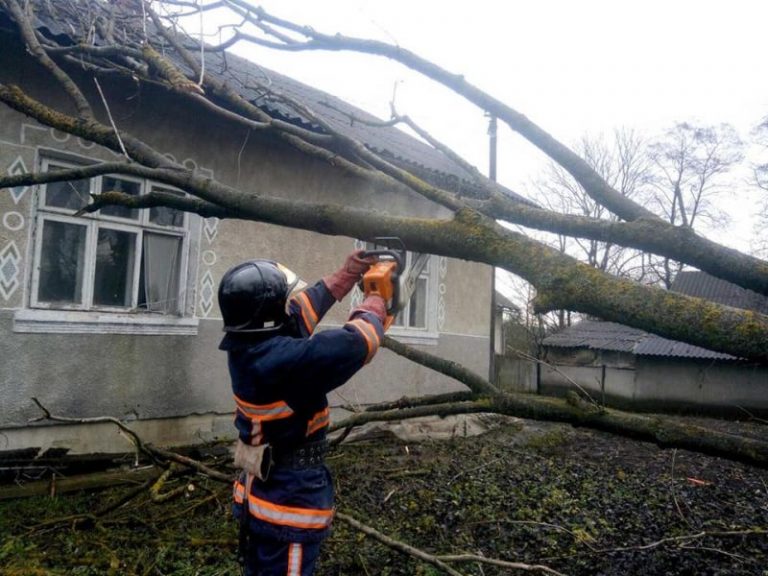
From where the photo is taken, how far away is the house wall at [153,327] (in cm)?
477

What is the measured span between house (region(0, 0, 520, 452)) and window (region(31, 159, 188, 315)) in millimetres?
11

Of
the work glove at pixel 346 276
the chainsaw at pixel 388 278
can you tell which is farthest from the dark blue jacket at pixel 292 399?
the work glove at pixel 346 276

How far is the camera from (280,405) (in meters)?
2.32

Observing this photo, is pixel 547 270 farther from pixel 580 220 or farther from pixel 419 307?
pixel 419 307

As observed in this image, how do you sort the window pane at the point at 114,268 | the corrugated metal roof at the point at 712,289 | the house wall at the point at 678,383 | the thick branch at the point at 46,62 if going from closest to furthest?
the thick branch at the point at 46,62 → the window pane at the point at 114,268 → the house wall at the point at 678,383 → the corrugated metal roof at the point at 712,289

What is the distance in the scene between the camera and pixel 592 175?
2418 millimetres

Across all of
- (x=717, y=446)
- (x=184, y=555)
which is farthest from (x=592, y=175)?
(x=184, y=555)

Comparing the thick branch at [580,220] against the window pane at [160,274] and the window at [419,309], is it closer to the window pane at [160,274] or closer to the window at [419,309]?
the window pane at [160,274]

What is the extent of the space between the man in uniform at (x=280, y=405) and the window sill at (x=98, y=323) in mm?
3271

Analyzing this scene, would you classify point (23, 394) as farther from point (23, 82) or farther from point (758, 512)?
point (758, 512)

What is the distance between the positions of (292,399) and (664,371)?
14897mm

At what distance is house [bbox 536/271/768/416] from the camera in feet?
45.9

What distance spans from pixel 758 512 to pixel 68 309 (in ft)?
21.2

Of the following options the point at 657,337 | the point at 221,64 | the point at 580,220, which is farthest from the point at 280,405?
the point at 657,337
